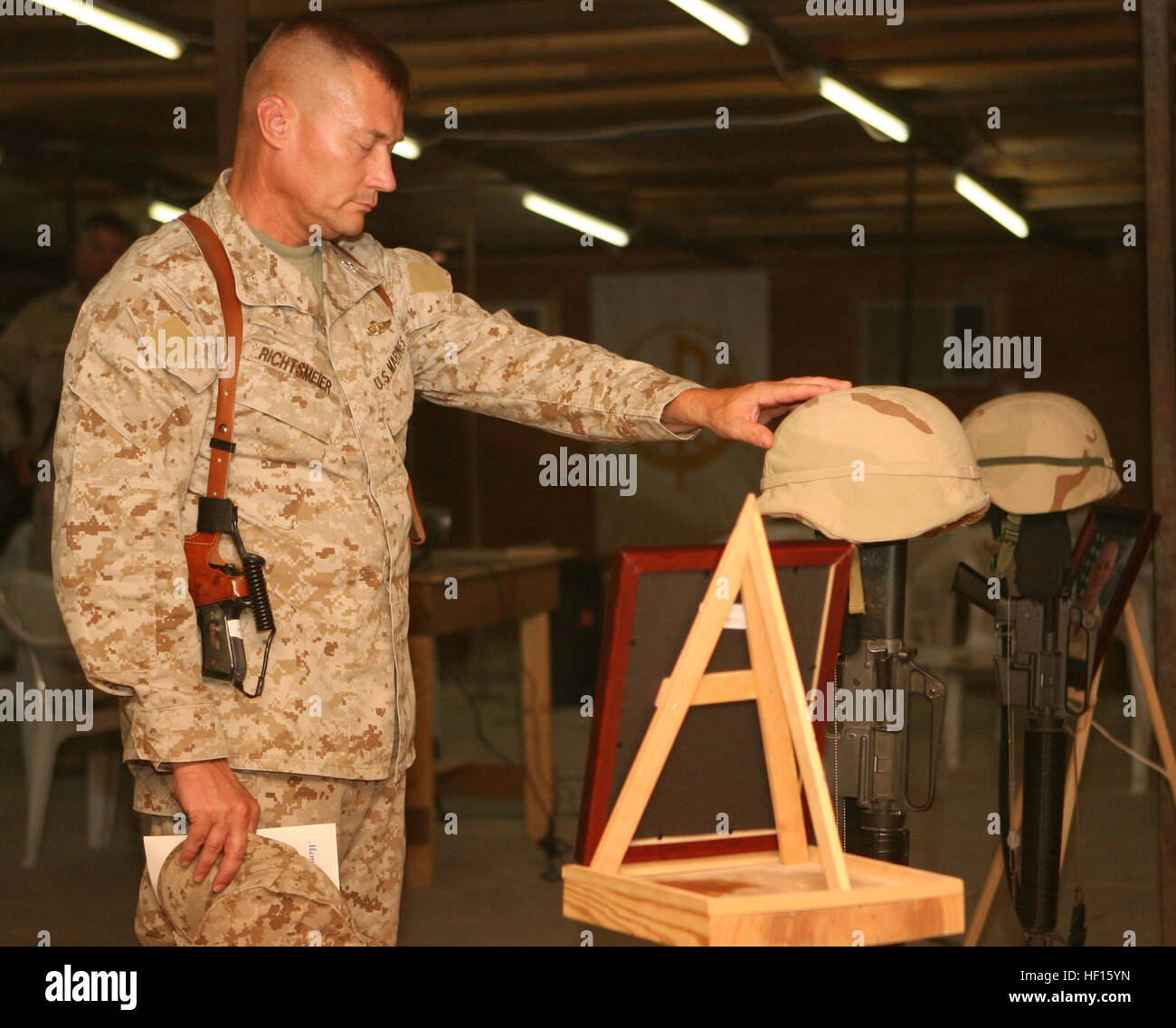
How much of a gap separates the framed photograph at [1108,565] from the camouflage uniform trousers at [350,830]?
145 cm

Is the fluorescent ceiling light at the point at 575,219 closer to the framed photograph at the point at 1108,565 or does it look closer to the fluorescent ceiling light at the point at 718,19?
the fluorescent ceiling light at the point at 718,19

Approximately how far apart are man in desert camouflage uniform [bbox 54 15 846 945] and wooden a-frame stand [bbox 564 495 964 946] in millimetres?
336

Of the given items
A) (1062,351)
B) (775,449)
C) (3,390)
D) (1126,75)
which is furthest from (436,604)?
(1062,351)

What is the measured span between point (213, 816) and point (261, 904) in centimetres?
13

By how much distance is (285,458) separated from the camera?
6.44 ft

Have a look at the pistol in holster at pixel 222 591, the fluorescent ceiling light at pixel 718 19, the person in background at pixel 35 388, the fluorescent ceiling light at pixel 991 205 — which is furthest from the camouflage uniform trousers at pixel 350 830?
the fluorescent ceiling light at pixel 991 205

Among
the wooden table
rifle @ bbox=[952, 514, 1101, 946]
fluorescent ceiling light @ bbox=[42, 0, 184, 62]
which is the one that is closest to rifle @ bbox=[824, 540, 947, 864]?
rifle @ bbox=[952, 514, 1101, 946]

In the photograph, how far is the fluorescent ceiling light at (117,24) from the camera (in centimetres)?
468

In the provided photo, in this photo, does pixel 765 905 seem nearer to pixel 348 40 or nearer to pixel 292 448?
pixel 292 448

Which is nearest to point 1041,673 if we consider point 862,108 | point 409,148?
point 862,108

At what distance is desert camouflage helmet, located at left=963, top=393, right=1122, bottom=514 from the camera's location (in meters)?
2.77

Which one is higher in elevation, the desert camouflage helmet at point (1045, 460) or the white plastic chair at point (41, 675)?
the desert camouflage helmet at point (1045, 460)

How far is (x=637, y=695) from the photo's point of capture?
1.68 m
